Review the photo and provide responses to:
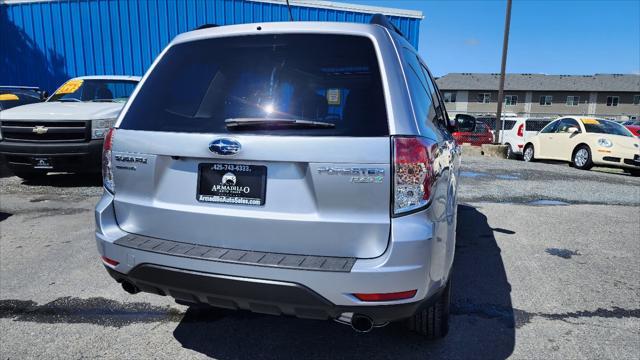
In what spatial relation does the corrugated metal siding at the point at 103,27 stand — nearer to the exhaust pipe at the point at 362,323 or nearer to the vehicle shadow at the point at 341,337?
the vehicle shadow at the point at 341,337

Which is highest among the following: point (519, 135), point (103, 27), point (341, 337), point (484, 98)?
point (484, 98)

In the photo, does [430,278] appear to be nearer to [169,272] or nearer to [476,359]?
[476,359]

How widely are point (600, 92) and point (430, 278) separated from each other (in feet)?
229

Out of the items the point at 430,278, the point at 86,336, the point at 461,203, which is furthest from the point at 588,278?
the point at 86,336

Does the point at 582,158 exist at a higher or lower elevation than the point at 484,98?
lower

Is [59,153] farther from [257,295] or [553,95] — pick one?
[553,95]

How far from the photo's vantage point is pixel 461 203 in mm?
6703

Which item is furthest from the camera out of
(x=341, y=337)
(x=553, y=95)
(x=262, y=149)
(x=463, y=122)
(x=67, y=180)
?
(x=553, y=95)

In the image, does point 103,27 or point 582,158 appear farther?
point 103,27

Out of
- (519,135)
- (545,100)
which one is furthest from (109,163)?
(545,100)

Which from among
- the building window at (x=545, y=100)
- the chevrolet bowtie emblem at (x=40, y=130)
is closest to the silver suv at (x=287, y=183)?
the chevrolet bowtie emblem at (x=40, y=130)

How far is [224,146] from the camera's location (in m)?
2.05

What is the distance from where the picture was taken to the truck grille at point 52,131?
6387 millimetres

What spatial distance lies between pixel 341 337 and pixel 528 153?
1359 centimetres
